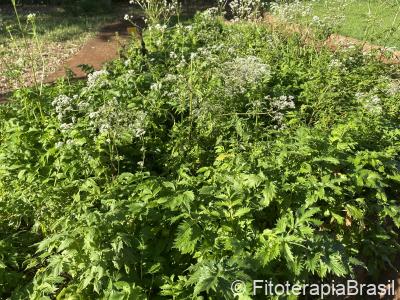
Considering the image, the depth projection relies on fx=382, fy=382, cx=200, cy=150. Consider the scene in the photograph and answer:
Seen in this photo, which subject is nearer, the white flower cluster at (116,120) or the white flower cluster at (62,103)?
the white flower cluster at (116,120)

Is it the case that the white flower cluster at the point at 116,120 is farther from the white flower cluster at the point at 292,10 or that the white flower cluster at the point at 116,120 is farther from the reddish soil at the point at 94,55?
the reddish soil at the point at 94,55

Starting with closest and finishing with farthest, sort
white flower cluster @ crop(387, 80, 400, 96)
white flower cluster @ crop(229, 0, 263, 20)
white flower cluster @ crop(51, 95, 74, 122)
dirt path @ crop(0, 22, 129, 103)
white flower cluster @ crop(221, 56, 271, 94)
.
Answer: white flower cluster @ crop(51, 95, 74, 122) < white flower cluster @ crop(221, 56, 271, 94) < white flower cluster @ crop(387, 80, 400, 96) < white flower cluster @ crop(229, 0, 263, 20) < dirt path @ crop(0, 22, 129, 103)

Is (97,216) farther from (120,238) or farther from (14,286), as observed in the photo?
(14,286)

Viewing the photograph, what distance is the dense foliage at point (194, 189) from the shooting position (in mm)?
2744

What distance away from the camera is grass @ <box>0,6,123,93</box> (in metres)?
9.91

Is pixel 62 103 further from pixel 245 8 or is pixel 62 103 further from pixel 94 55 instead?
pixel 94 55

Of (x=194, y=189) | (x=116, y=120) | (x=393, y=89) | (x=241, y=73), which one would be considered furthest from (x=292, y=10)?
(x=194, y=189)

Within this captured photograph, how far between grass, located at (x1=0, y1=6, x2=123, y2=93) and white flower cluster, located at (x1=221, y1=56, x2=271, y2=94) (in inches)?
209

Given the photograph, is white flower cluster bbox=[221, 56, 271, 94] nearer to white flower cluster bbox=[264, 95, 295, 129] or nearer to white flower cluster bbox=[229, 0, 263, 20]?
white flower cluster bbox=[264, 95, 295, 129]

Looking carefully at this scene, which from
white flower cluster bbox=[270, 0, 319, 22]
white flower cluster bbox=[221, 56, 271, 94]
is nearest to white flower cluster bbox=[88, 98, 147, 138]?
white flower cluster bbox=[221, 56, 271, 94]

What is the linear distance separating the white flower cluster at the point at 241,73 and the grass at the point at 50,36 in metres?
5.30

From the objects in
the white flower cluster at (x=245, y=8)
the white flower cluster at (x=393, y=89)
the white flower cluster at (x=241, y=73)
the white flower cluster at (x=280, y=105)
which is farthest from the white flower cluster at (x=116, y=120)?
the white flower cluster at (x=245, y=8)

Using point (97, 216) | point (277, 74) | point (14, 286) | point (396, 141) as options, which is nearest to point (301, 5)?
point (277, 74)

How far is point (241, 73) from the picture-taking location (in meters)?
4.89
